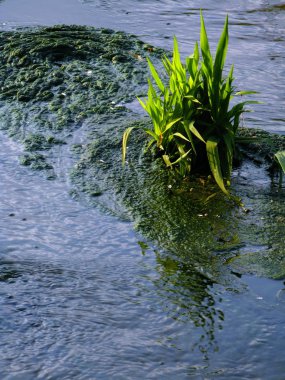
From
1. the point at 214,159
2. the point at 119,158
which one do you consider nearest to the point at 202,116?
the point at 214,159

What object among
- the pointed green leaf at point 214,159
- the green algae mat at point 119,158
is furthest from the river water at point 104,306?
the pointed green leaf at point 214,159

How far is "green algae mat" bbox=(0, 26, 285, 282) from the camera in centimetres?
402

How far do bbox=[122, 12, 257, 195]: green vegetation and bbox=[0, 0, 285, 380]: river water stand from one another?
0.62 m

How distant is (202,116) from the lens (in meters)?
4.68

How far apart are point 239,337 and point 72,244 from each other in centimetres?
113

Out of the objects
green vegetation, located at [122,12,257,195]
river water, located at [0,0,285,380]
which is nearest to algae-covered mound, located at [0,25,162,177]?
river water, located at [0,0,285,380]

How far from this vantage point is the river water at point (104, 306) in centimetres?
316

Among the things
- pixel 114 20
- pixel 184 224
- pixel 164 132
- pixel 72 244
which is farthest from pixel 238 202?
pixel 114 20

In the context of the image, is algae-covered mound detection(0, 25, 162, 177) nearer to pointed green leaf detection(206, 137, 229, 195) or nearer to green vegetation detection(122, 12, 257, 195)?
green vegetation detection(122, 12, 257, 195)

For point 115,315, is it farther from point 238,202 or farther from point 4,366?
point 238,202

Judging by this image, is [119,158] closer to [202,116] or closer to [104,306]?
[202,116]

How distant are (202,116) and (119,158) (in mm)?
606

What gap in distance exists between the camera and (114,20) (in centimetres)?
797

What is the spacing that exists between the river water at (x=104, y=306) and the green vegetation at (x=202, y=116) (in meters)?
0.62
